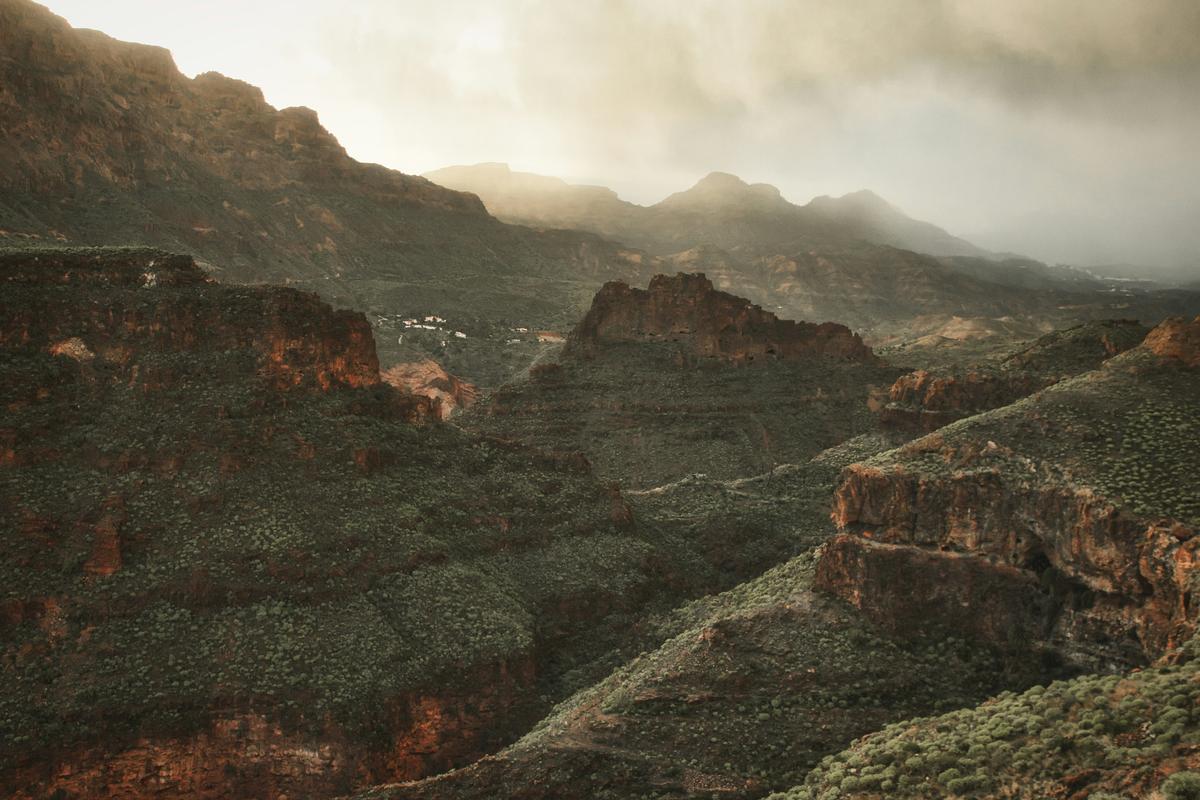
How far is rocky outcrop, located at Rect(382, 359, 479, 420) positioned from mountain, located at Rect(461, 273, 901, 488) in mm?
14608

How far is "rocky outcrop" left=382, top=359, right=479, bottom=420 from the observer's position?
90.5 m

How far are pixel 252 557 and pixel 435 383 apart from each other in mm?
58628

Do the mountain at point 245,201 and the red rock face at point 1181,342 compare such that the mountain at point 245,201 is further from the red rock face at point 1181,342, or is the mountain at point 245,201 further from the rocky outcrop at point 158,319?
the red rock face at point 1181,342

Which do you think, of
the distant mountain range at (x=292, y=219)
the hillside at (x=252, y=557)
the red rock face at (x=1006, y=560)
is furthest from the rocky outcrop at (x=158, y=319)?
the distant mountain range at (x=292, y=219)

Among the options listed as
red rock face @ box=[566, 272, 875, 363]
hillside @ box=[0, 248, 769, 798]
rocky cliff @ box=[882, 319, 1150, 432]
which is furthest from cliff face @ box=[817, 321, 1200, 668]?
red rock face @ box=[566, 272, 875, 363]

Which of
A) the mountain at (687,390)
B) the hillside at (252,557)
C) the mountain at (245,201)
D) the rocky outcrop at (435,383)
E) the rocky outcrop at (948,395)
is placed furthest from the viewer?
the mountain at (245,201)

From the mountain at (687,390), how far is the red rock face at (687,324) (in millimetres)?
79

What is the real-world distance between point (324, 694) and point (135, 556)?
26.3 feet

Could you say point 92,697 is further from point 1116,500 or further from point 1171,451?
point 1171,451

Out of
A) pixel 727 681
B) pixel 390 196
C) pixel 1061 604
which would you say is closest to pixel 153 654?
pixel 727 681

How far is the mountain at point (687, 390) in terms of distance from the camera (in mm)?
71000

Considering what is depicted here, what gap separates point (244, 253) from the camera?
372ft

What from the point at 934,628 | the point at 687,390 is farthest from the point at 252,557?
the point at 687,390

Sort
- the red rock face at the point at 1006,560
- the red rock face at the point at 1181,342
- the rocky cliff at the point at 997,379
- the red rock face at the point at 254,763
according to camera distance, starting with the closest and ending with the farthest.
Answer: the red rock face at the point at 1006,560 → the red rock face at the point at 254,763 → the red rock face at the point at 1181,342 → the rocky cliff at the point at 997,379
